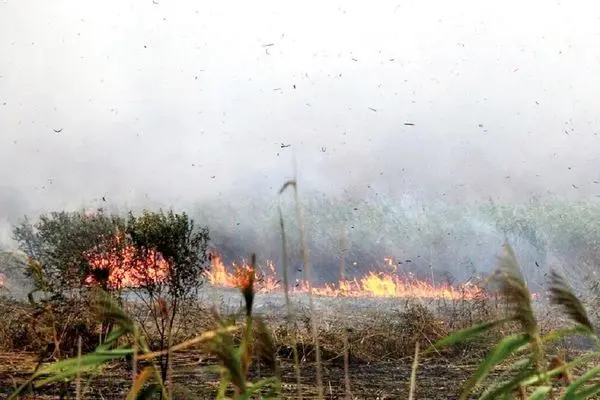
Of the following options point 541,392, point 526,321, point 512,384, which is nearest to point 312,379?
point 541,392

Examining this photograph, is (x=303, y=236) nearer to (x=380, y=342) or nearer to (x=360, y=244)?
(x=380, y=342)

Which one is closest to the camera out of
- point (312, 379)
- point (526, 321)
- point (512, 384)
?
point (526, 321)

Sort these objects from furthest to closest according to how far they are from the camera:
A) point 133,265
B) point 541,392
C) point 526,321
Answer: point 133,265 < point 541,392 < point 526,321

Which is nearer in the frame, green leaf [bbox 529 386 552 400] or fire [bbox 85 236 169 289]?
green leaf [bbox 529 386 552 400]

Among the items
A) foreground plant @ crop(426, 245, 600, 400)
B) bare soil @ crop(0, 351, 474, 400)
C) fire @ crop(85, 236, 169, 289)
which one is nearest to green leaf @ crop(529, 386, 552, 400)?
foreground plant @ crop(426, 245, 600, 400)

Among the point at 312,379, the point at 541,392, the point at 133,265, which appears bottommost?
the point at 541,392

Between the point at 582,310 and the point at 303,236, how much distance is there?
A: 578mm

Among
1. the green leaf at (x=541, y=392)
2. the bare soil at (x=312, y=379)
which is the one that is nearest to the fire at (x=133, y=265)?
the bare soil at (x=312, y=379)

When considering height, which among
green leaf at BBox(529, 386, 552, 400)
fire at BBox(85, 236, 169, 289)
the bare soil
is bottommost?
green leaf at BBox(529, 386, 552, 400)

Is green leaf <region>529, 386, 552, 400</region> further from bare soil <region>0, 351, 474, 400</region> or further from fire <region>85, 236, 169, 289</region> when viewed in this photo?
fire <region>85, 236, 169, 289</region>

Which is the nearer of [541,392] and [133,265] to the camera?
[541,392]

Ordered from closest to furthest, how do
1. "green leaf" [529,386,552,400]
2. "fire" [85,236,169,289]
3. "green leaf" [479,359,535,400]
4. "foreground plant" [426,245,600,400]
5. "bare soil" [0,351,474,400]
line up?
"foreground plant" [426,245,600,400]
"green leaf" [479,359,535,400]
"green leaf" [529,386,552,400]
"bare soil" [0,351,474,400]
"fire" [85,236,169,289]

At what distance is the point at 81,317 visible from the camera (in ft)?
27.3

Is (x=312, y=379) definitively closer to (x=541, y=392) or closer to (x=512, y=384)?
(x=541, y=392)
